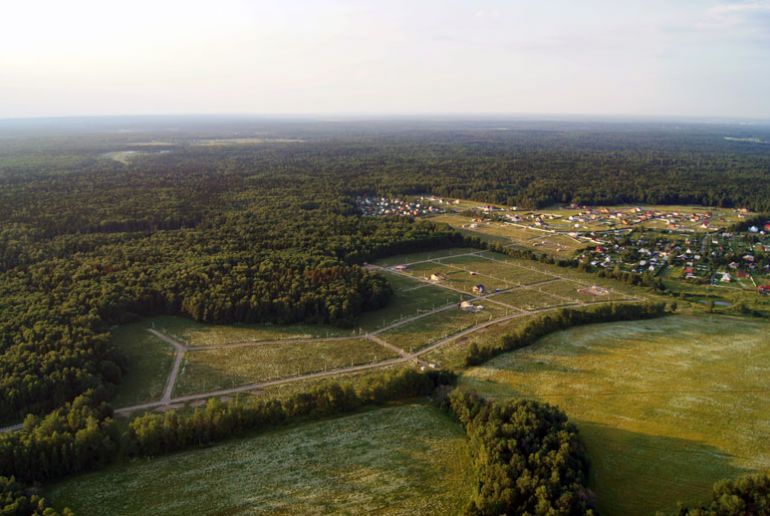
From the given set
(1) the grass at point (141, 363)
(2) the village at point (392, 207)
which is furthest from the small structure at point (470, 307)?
(2) the village at point (392, 207)

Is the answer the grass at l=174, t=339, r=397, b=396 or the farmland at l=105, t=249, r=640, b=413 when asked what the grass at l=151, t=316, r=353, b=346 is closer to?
the farmland at l=105, t=249, r=640, b=413

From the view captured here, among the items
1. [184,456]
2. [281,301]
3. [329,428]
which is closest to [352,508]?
[329,428]

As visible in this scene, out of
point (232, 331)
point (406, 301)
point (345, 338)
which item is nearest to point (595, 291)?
point (406, 301)

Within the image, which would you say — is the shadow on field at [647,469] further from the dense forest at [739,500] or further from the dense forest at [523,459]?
the dense forest at [739,500]

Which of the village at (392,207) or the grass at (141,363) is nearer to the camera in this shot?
the grass at (141,363)

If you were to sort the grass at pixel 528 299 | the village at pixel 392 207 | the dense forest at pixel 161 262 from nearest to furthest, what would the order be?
the dense forest at pixel 161 262 < the grass at pixel 528 299 < the village at pixel 392 207

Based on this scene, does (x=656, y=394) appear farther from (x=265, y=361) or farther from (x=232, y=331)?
(x=232, y=331)

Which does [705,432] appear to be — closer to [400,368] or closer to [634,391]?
[634,391]
